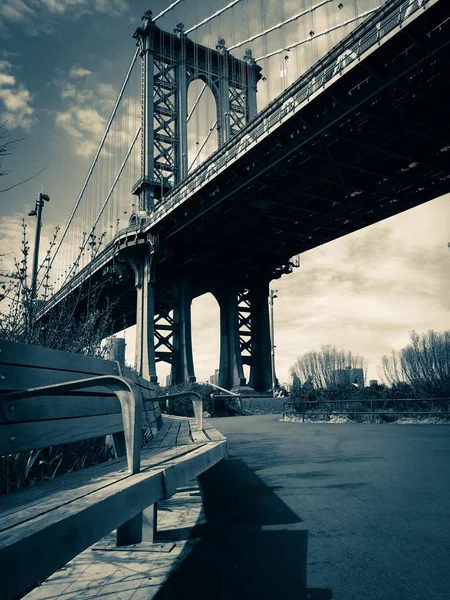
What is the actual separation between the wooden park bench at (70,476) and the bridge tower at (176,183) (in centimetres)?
2130

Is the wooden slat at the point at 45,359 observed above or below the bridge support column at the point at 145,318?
below

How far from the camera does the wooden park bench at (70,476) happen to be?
1.23 metres

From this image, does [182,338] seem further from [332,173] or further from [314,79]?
[314,79]

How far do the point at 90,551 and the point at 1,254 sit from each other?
8.91 feet

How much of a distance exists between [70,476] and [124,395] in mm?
631

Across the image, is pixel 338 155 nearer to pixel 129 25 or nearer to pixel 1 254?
pixel 1 254

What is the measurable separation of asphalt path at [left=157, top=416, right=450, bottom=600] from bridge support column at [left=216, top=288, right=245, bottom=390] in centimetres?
2040

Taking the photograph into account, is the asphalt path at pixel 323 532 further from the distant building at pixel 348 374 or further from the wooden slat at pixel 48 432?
the distant building at pixel 348 374

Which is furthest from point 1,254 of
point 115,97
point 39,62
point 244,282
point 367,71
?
point 115,97

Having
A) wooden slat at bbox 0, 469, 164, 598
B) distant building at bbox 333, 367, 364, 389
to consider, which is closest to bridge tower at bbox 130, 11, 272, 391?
wooden slat at bbox 0, 469, 164, 598

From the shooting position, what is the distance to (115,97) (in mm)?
39906

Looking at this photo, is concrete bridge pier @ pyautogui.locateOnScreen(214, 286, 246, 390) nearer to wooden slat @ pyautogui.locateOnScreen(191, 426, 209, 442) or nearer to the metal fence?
the metal fence

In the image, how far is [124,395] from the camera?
197cm

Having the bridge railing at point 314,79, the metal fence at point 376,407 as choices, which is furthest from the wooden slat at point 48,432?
the bridge railing at point 314,79
